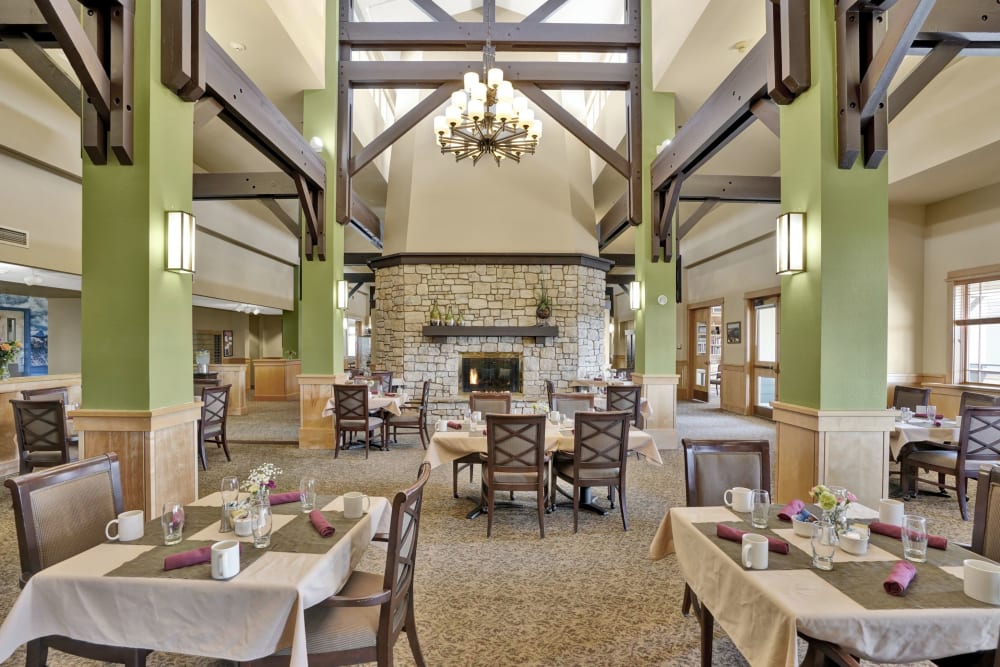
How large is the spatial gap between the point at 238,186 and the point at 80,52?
14.2ft

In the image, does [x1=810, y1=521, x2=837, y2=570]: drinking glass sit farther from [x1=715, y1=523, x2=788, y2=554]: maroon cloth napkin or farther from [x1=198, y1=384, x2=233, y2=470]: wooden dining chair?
[x1=198, y1=384, x2=233, y2=470]: wooden dining chair

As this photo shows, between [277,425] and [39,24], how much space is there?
6.84 metres

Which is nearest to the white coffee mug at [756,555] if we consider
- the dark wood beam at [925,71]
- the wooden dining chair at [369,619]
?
the wooden dining chair at [369,619]

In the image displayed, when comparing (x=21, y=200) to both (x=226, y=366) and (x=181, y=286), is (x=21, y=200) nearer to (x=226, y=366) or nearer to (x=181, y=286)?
(x=181, y=286)

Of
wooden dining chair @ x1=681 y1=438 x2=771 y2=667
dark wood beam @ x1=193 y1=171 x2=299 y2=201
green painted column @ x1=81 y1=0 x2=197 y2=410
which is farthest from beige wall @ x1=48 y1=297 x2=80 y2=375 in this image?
wooden dining chair @ x1=681 y1=438 x2=771 y2=667

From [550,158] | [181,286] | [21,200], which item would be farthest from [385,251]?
[181,286]

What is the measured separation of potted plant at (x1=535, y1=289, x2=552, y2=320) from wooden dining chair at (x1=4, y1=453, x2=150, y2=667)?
7487 mm

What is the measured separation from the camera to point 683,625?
2.61 meters

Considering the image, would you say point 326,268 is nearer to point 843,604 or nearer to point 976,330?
point 843,604

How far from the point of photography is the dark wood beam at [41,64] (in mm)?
3295

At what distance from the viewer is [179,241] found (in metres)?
3.28

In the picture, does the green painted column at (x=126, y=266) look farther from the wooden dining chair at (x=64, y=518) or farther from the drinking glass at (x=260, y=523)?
the drinking glass at (x=260, y=523)

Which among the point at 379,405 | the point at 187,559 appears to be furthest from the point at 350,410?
the point at 187,559

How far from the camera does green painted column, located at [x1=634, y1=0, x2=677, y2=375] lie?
23.0 ft
